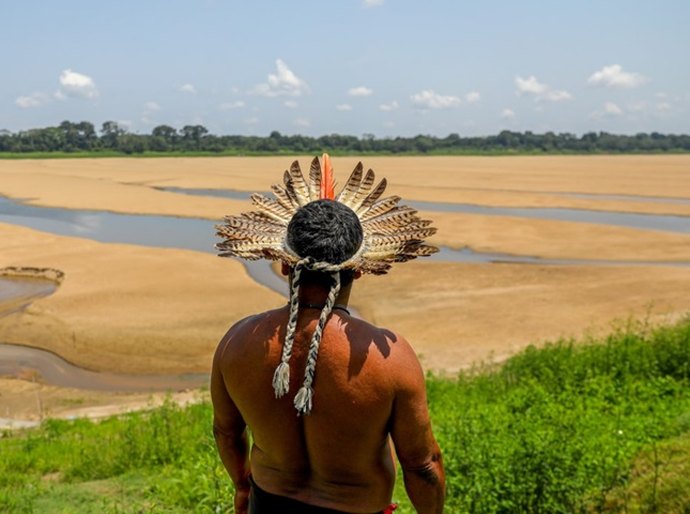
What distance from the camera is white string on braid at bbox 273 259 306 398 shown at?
202cm

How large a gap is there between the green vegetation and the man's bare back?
213 centimetres

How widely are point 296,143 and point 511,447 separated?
97.3m

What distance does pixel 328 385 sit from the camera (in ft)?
6.74

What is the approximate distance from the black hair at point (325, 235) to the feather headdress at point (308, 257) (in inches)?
0.9

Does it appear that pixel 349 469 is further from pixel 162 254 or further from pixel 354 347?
pixel 162 254

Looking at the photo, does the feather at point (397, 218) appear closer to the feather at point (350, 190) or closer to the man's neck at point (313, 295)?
the feather at point (350, 190)

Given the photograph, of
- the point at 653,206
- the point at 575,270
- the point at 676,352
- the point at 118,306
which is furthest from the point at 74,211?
the point at 676,352

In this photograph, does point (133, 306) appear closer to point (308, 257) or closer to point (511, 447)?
point (511, 447)

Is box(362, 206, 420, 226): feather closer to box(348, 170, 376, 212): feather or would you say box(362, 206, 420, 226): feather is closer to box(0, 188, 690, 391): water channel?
box(348, 170, 376, 212): feather

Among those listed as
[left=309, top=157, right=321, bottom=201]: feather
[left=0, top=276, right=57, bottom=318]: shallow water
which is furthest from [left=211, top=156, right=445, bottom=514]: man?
[left=0, top=276, right=57, bottom=318]: shallow water

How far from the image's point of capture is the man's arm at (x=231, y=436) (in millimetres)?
2311

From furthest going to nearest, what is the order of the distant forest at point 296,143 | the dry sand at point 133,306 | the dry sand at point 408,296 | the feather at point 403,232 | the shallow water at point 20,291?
the distant forest at point 296,143 < the shallow water at point 20,291 < the dry sand at point 408,296 < the dry sand at point 133,306 < the feather at point 403,232

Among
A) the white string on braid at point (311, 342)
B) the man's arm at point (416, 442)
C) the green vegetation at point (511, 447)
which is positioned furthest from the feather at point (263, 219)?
the green vegetation at point (511, 447)

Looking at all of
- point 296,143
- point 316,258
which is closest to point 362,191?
point 316,258
